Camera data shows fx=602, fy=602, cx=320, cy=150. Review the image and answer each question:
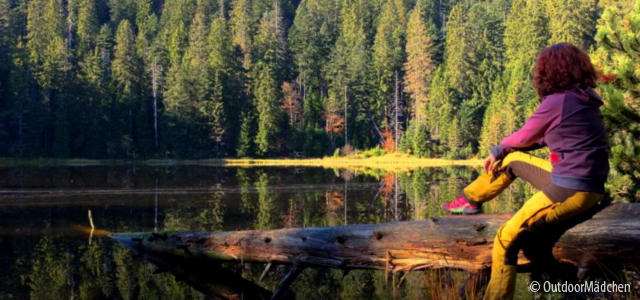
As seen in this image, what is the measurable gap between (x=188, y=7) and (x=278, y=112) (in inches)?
1348

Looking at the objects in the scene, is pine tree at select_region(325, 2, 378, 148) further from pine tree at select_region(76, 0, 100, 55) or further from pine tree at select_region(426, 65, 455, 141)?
pine tree at select_region(76, 0, 100, 55)

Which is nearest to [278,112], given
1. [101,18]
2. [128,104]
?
[128,104]

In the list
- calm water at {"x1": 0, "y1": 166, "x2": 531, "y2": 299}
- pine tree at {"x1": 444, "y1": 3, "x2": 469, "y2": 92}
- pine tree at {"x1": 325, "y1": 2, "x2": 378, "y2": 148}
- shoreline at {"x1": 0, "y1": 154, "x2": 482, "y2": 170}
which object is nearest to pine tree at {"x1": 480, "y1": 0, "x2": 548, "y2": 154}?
pine tree at {"x1": 444, "y1": 3, "x2": 469, "y2": 92}

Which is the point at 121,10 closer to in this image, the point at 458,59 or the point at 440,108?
the point at 458,59

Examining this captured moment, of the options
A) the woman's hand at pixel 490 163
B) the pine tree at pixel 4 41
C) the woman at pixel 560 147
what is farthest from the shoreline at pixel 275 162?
Answer: the woman at pixel 560 147

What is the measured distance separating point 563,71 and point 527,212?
97cm

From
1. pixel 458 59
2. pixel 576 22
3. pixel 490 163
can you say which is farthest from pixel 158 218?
pixel 458 59

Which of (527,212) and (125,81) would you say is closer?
(527,212)

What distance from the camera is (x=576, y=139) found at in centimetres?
390

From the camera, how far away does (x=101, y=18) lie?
96625mm

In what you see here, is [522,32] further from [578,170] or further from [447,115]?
[578,170]

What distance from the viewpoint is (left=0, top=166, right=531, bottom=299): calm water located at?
397 inches

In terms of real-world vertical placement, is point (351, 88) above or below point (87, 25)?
below

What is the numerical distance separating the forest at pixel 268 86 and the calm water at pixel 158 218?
30.3m
